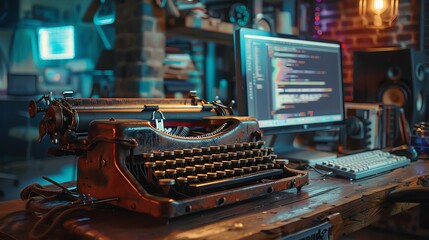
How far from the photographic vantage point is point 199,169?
3.45 feet

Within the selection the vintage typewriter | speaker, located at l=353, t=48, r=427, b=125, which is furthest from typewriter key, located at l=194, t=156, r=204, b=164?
speaker, located at l=353, t=48, r=427, b=125

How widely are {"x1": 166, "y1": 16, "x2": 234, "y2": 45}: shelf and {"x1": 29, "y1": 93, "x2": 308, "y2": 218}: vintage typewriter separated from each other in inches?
73.5

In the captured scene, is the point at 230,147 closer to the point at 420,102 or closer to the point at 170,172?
the point at 170,172

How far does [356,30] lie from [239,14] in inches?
34.1

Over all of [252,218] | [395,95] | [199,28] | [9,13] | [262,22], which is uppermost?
[9,13]

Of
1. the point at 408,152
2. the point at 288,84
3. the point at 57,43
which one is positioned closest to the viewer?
the point at 288,84

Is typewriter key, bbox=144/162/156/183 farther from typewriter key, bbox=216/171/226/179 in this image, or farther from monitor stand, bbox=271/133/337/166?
monitor stand, bbox=271/133/337/166

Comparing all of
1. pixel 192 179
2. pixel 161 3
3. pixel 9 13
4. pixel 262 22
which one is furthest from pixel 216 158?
pixel 9 13

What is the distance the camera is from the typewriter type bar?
96 cm

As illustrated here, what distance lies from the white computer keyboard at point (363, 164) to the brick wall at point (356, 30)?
1.79 metres

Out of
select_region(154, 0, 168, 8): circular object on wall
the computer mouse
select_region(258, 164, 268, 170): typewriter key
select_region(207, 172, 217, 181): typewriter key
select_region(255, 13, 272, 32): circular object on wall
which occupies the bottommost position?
the computer mouse

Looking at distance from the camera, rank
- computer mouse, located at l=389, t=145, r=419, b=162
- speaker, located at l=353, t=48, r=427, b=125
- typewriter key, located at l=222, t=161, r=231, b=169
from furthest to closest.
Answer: speaker, located at l=353, t=48, r=427, b=125
computer mouse, located at l=389, t=145, r=419, b=162
typewriter key, located at l=222, t=161, r=231, b=169

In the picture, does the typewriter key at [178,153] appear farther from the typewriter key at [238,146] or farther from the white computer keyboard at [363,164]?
the white computer keyboard at [363,164]

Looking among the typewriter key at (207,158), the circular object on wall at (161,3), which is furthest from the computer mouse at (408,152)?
the circular object on wall at (161,3)
